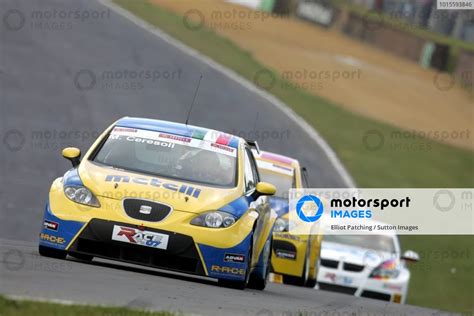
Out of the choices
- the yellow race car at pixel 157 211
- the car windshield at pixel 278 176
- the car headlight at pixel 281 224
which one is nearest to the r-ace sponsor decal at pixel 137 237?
the yellow race car at pixel 157 211

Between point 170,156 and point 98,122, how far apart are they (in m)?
12.2

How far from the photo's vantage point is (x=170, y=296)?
30.1ft

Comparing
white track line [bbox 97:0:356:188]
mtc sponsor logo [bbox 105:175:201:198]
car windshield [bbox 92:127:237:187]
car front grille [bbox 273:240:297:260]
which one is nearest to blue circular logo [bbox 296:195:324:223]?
car front grille [bbox 273:240:297:260]

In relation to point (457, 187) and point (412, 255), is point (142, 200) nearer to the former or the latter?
point (412, 255)

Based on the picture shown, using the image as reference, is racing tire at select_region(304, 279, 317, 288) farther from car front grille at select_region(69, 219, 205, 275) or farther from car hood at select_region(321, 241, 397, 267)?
car front grille at select_region(69, 219, 205, 275)

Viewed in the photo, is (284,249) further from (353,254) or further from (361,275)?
(353,254)

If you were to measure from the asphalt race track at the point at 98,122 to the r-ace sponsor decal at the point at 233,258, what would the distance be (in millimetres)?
270

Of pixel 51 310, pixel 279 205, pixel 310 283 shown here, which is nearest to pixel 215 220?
pixel 51 310

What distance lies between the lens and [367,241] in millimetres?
18516

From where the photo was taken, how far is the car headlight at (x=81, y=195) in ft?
35.2

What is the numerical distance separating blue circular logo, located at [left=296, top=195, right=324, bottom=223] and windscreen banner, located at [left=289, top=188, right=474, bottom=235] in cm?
242

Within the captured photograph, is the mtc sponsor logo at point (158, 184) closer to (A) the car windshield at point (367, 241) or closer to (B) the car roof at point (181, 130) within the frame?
(B) the car roof at point (181, 130)

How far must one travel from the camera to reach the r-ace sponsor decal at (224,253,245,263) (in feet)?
35.2

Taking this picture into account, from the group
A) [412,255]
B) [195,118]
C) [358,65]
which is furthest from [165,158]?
[358,65]
